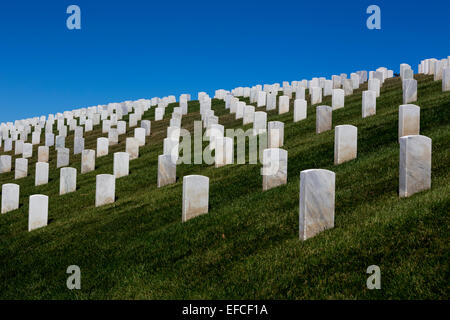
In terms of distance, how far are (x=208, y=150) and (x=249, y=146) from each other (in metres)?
1.67

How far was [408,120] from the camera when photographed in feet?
39.3

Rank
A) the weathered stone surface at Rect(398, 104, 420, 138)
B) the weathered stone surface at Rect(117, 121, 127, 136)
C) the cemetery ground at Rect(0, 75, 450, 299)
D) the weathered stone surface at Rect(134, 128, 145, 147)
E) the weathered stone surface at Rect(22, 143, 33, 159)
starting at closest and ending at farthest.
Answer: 1. the cemetery ground at Rect(0, 75, 450, 299)
2. the weathered stone surface at Rect(398, 104, 420, 138)
3. the weathered stone surface at Rect(134, 128, 145, 147)
4. the weathered stone surface at Rect(22, 143, 33, 159)
5. the weathered stone surface at Rect(117, 121, 127, 136)

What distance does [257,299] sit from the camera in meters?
5.66

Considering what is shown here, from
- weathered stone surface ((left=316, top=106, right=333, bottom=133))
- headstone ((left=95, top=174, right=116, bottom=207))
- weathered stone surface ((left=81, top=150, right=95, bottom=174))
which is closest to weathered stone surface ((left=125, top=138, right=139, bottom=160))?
weathered stone surface ((left=81, top=150, right=95, bottom=174))

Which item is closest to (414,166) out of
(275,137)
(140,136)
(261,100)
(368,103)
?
(275,137)

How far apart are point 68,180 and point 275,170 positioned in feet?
28.8

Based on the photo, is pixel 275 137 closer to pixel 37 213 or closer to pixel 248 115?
pixel 37 213

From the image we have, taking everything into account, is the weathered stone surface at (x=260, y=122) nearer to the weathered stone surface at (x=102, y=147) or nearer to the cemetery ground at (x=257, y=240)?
the cemetery ground at (x=257, y=240)

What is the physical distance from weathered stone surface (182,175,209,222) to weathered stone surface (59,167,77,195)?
315 inches

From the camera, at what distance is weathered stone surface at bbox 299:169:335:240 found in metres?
7.28

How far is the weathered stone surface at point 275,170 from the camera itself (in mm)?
10828

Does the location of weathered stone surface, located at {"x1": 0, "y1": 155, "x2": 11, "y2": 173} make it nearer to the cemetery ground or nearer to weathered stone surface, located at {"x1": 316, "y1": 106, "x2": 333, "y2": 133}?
the cemetery ground

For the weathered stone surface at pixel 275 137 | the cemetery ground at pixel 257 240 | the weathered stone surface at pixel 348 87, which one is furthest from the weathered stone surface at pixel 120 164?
the weathered stone surface at pixel 348 87

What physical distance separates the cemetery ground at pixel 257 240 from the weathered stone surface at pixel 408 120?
0.46 meters
